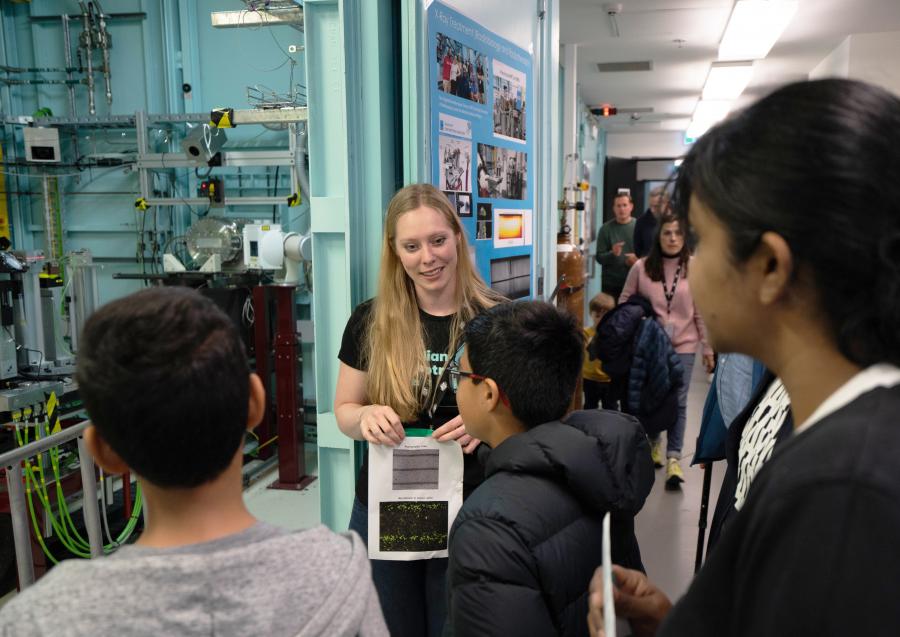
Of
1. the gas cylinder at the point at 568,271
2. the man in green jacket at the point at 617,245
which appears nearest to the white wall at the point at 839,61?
the man in green jacket at the point at 617,245

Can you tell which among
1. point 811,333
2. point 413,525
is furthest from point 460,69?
point 811,333

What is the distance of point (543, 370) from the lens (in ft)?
4.15

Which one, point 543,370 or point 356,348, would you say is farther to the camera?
point 356,348

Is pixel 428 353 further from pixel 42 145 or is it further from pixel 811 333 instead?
pixel 42 145

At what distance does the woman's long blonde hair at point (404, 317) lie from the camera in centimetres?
168

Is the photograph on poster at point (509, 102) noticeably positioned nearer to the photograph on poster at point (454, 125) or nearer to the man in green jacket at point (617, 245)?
the photograph on poster at point (454, 125)

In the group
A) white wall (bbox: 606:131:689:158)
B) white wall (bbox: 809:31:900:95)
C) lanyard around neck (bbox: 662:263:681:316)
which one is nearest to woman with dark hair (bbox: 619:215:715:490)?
lanyard around neck (bbox: 662:263:681:316)

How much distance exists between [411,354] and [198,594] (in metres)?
1.04

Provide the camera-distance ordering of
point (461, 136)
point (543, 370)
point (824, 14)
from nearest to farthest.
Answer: point (543, 370)
point (461, 136)
point (824, 14)

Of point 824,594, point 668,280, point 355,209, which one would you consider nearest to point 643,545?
point 668,280

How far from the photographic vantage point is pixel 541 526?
1.08m

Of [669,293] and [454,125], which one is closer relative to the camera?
[454,125]

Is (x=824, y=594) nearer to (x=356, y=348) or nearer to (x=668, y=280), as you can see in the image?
(x=356, y=348)

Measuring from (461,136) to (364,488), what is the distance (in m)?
1.19
